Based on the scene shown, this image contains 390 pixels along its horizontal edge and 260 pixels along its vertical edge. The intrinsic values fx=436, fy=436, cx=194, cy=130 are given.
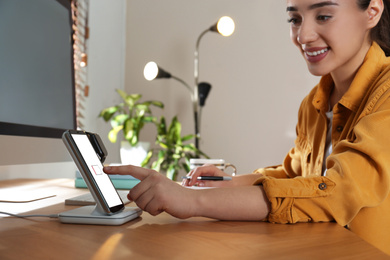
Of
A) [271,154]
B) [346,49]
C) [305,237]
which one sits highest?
[346,49]

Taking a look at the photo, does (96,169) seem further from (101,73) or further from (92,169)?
(101,73)

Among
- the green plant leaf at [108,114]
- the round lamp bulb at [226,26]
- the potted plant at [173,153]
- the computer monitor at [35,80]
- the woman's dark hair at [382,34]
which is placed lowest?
the potted plant at [173,153]

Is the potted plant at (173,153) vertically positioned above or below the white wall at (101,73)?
below

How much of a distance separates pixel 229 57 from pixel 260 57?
0.67 feet

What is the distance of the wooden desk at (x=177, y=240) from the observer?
456 millimetres

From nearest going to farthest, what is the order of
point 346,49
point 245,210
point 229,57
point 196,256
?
1. point 196,256
2. point 245,210
3. point 346,49
4. point 229,57

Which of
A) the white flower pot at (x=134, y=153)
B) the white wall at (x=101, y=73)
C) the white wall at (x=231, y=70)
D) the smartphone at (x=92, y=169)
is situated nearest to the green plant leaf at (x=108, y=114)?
the white wall at (x=101, y=73)

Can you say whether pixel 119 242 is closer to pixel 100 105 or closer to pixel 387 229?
pixel 387 229

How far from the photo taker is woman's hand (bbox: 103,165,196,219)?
2.13 ft

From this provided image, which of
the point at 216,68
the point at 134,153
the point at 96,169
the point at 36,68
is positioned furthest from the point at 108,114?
the point at 96,169

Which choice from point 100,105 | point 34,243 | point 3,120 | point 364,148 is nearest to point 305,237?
point 364,148

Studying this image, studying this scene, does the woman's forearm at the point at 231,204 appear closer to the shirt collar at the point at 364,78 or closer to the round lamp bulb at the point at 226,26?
the shirt collar at the point at 364,78

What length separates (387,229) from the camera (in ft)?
2.86

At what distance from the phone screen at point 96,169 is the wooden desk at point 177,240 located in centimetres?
5
